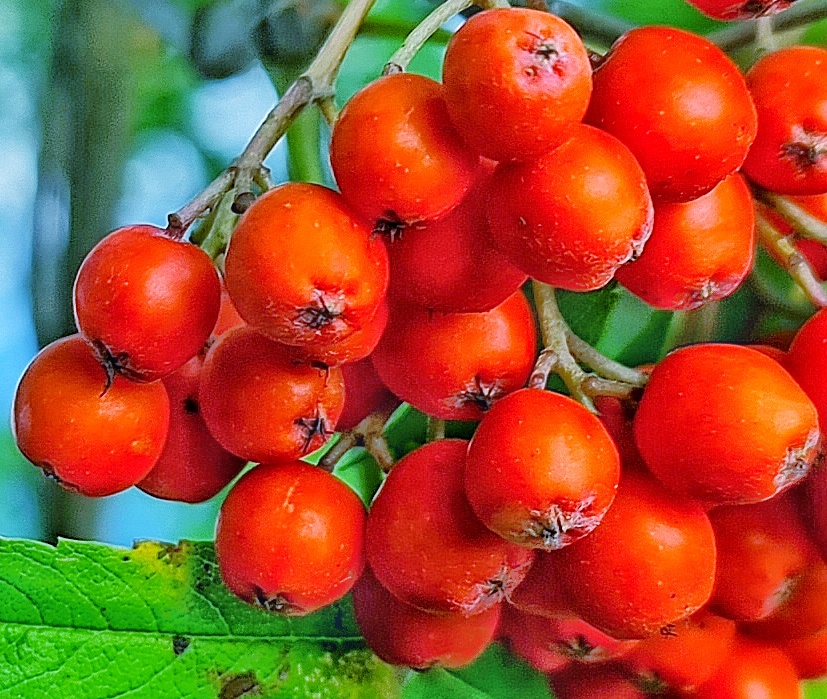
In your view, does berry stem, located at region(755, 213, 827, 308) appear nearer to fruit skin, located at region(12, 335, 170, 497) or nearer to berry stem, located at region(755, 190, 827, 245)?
berry stem, located at region(755, 190, 827, 245)

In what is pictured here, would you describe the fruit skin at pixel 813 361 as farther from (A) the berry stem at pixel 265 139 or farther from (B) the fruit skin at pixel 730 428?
(A) the berry stem at pixel 265 139

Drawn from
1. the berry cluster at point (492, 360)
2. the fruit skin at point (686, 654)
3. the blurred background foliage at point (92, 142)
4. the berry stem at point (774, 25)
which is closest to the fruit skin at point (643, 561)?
the berry cluster at point (492, 360)

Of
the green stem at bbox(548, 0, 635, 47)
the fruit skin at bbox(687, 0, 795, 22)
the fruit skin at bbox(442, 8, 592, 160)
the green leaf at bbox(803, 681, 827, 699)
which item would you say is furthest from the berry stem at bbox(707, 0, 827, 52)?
the green leaf at bbox(803, 681, 827, 699)

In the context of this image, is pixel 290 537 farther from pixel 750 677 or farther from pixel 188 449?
pixel 750 677

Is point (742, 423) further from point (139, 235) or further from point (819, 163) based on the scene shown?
point (139, 235)

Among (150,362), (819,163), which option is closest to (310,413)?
(150,362)

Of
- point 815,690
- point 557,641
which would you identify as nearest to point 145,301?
point 557,641
